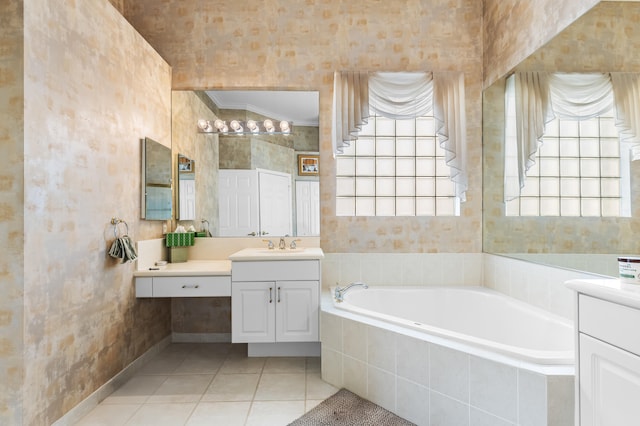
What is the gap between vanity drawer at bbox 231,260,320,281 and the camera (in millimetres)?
2498

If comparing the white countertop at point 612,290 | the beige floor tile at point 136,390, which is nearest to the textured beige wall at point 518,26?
the white countertop at point 612,290

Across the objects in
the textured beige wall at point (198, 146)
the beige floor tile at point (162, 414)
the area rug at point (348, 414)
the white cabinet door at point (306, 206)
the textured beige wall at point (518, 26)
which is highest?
the textured beige wall at point (518, 26)

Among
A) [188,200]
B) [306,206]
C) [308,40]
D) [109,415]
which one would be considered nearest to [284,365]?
[109,415]

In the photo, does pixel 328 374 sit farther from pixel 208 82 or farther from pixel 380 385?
pixel 208 82

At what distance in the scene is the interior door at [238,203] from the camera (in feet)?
9.86

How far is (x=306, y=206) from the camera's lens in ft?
9.92

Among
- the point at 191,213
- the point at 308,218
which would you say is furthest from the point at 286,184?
the point at 191,213

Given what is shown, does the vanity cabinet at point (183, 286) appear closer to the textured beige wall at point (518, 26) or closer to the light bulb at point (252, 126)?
the light bulb at point (252, 126)

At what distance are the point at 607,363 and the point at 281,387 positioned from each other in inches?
68.9

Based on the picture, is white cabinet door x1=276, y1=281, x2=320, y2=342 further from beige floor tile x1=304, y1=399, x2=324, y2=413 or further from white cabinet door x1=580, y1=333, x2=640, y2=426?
white cabinet door x1=580, y1=333, x2=640, y2=426

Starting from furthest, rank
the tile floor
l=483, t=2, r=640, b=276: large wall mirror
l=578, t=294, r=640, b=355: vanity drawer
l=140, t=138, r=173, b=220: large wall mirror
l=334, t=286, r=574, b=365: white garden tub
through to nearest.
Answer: l=140, t=138, r=173, b=220: large wall mirror < l=334, t=286, r=574, b=365: white garden tub < the tile floor < l=483, t=2, r=640, b=276: large wall mirror < l=578, t=294, r=640, b=355: vanity drawer

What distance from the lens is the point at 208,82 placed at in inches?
119

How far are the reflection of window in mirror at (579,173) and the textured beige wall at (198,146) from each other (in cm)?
245

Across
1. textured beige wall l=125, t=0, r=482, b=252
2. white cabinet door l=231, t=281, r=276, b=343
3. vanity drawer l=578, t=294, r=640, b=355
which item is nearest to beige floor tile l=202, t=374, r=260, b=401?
white cabinet door l=231, t=281, r=276, b=343
